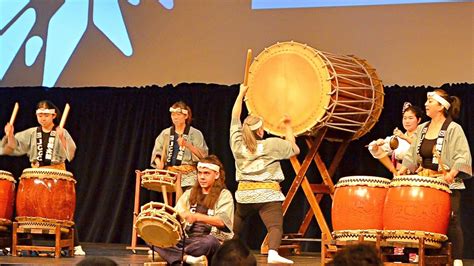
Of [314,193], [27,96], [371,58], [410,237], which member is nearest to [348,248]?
[410,237]

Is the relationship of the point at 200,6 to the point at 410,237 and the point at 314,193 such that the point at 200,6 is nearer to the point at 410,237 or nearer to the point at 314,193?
the point at 314,193

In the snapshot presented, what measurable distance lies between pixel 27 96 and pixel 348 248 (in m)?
6.50

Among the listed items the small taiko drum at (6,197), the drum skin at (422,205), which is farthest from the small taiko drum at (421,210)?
the small taiko drum at (6,197)

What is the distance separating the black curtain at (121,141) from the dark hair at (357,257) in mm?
5128

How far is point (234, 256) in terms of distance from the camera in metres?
2.70

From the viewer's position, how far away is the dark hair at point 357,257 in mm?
2355

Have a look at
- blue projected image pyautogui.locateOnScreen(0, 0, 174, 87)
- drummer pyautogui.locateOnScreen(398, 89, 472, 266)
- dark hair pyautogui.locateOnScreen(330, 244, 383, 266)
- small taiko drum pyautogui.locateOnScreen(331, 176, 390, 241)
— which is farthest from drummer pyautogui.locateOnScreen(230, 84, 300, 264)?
dark hair pyautogui.locateOnScreen(330, 244, 383, 266)

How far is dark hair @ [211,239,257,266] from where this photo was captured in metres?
2.68

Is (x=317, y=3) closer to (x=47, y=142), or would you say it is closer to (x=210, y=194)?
(x=47, y=142)

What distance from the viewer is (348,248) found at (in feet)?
7.97

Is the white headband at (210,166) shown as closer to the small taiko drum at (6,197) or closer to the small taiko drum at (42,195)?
the small taiko drum at (42,195)

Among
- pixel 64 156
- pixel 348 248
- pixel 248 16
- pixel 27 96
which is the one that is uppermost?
pixel 248 16

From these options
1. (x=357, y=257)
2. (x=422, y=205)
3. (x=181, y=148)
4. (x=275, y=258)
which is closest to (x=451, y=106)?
(x=422, y=205)

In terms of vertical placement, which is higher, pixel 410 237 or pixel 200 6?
pixel 200 6
